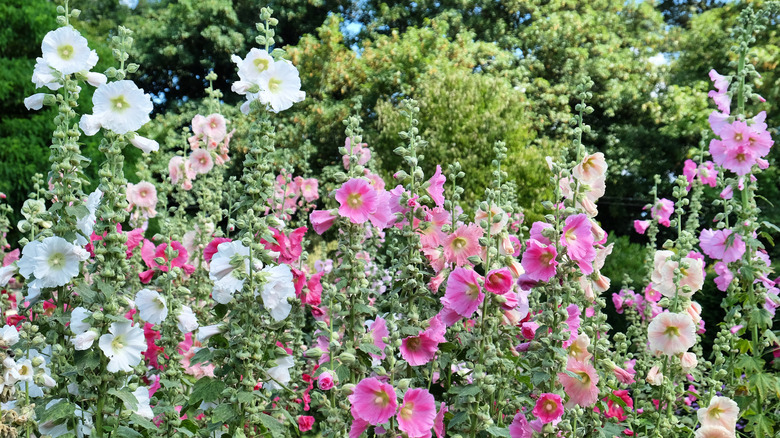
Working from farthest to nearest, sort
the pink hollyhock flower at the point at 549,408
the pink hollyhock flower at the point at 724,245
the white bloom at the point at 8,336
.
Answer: the pink hollyhock flower at the point at 724,245 → the white bloom at the point at 8,336 → the pink hollyhock flower at the point at 549,408

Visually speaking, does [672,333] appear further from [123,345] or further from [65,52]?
[65,52]

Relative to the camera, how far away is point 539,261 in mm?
1968

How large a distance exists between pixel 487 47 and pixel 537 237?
41.1ft

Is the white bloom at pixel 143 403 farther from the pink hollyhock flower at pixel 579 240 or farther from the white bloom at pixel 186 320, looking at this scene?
the pink hollyhock flower at pixel 579 240

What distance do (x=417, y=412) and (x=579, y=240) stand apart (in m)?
0.70

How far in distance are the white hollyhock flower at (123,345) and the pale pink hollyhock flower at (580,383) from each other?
4.04 feet

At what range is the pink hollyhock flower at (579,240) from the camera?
6.43 ft

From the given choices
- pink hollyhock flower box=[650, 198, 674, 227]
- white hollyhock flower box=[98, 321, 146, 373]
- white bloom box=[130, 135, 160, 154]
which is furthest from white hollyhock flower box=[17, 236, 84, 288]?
pink hollyhock flower box=[650, 198, 674, 227]

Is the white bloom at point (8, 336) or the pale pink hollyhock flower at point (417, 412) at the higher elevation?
the white bloom at point (8, 336)

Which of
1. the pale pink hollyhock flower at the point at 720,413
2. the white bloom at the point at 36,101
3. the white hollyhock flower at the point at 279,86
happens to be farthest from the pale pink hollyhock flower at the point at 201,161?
the pale pink hollyhock flower at the point at 720,413

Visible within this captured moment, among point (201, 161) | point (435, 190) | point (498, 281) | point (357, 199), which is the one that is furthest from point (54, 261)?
point (201, 161)

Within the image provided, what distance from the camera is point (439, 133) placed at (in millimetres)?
9164

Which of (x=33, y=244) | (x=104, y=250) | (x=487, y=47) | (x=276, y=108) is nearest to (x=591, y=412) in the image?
(x=276, y=108)

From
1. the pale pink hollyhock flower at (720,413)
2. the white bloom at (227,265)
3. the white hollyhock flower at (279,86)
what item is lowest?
the pale pink hollyhock flower at (720,413)
